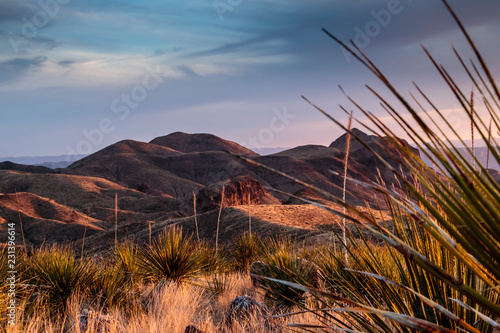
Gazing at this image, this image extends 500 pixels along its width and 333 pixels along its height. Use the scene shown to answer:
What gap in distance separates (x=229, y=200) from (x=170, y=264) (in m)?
23.0

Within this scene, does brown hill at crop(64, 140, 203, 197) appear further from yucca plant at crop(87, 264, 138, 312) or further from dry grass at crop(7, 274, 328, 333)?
yucca plant at crop(87, 264, 138, 312)

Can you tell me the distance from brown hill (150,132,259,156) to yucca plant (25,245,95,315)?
335 ft

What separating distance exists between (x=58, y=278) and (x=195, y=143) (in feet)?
359

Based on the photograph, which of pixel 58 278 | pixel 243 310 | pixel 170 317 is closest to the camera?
pixel 170 317

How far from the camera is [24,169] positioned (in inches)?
3169

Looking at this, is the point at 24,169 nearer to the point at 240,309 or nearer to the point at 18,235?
the point at 18,235

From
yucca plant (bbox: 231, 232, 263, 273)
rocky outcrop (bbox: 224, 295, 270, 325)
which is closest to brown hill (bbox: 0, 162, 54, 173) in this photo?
yucca plant (bbox: 231, 232, 263, 273)

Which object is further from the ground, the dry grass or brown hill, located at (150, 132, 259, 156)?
brown hill, located at (150, 132, 259, 156)

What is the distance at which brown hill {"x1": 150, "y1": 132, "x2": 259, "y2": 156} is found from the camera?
111062mm

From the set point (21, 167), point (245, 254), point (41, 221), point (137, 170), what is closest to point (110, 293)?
point (245, 254)

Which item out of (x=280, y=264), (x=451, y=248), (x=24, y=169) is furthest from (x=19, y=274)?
(x=24, y=169)

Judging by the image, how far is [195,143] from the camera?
376 feet

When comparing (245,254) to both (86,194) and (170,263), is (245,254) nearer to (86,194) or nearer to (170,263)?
(170,263)

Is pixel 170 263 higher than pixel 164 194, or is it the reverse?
pixel 170 263
